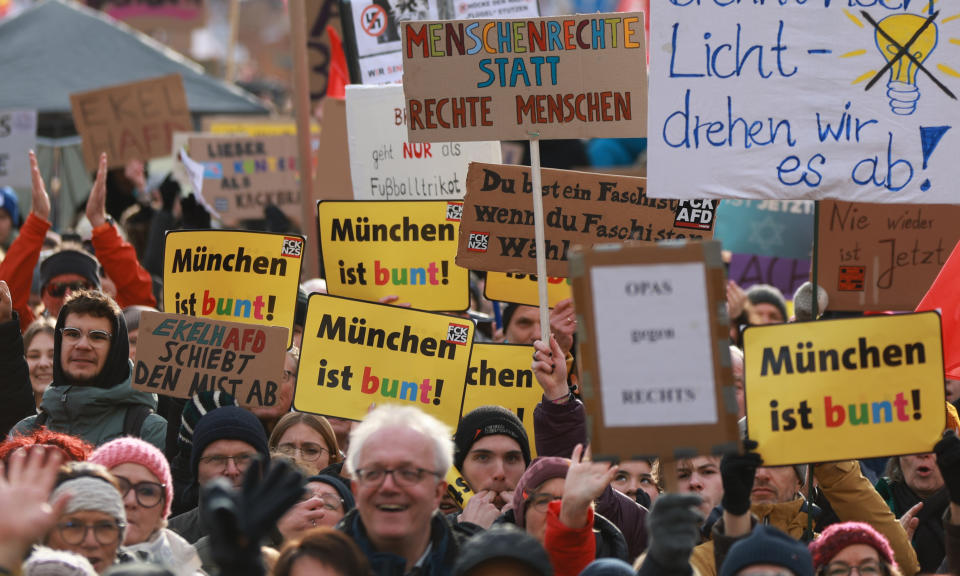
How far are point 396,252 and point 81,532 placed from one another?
3114 millimetres

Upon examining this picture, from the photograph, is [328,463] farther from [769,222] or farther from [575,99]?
[769,222]

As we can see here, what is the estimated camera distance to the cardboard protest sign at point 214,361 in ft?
19.6

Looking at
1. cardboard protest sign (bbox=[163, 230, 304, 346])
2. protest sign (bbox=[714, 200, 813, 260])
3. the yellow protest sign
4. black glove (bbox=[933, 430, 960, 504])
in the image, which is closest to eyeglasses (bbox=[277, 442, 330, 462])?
the yellow protest sign

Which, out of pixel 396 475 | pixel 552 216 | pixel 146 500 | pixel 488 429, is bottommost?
pixel 488 429

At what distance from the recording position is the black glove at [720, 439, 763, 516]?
3924 mm

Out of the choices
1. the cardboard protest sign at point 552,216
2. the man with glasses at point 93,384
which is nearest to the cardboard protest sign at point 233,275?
the man with glasses at point 93,384

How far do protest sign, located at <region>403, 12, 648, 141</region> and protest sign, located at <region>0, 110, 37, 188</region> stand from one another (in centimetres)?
508

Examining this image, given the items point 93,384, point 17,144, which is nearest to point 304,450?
point 93,384

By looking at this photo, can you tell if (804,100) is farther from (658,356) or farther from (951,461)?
(658,356)

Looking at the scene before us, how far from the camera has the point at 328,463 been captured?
18.8 feet

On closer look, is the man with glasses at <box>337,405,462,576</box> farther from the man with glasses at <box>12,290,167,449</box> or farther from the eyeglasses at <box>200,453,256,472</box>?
the man with glasses at <box>12,290,167,449</box>

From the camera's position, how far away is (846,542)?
434 cm

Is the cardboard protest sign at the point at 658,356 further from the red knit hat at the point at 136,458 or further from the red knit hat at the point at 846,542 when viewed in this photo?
the red knit hat at the point at 136,458

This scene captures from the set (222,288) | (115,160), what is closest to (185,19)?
(115,160)
